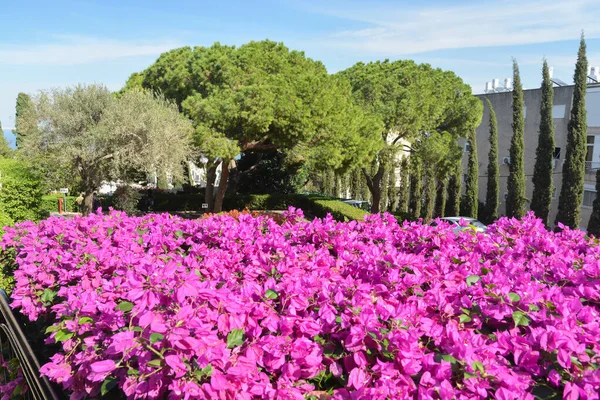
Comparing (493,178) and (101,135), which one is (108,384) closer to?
(101,135)

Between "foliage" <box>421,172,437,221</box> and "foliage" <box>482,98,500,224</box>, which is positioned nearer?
"foliage" <box>482,98,500,224</box>

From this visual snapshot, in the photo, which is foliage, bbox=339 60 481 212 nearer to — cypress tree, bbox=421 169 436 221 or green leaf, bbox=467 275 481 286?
cypress tree, bbox=421 169 436 221

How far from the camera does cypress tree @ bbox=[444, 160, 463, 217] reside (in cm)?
2825

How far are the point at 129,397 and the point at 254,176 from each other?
27.0m

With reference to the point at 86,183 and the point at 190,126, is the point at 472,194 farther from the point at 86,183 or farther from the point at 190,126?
the point at 86,183

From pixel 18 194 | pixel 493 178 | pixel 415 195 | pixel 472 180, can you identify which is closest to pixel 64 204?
pixel 18 194

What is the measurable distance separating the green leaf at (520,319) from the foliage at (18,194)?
40.6 feet

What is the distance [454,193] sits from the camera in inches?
1135

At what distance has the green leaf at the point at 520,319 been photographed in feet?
7.68

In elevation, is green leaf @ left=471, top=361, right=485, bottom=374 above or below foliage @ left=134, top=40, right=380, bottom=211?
below

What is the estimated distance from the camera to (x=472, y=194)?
28266mm

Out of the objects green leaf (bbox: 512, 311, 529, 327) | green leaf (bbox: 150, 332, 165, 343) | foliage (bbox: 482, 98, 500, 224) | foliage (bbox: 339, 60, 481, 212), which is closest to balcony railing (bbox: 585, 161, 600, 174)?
foliage (bbox: 482, 98, 500, 224)

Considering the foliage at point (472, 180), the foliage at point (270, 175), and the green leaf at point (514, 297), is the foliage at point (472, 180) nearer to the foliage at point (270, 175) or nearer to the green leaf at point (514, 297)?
the foliage at point (270, 175)

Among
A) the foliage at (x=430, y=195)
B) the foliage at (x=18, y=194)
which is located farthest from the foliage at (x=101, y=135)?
the foliage at (x=430, y=195)
